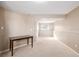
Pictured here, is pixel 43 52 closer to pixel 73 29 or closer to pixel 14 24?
pixel 73 29

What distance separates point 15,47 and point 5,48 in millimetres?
656

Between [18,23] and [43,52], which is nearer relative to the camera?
[43,52]

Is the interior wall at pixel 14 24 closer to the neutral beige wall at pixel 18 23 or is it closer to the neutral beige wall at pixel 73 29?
the neutral beige wall at pixel 18 23

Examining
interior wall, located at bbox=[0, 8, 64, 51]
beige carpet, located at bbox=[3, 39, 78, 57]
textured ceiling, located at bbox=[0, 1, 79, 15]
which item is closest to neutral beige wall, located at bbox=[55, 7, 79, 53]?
beige carpet, located at bbox=[3, 39, 78, 57]

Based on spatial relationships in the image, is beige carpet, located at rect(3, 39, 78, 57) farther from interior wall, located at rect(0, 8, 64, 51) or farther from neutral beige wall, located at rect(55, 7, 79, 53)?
interior wall, located at rect(0, 8, 64, 51)

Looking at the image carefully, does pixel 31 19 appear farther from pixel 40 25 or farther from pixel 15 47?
pixel 40 25

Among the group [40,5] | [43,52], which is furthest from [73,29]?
[40,5]

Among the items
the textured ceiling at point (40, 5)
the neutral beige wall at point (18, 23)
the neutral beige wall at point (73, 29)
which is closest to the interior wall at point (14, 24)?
the neutral beige wall at point (18, 23)

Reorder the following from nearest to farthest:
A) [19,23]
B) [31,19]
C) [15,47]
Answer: [15,47] < [19,23] < [31,19]

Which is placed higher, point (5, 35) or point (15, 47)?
point (5, 35)

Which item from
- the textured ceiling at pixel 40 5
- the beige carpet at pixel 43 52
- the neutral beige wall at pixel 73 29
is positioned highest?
the textured ceiling at pixel 40 5

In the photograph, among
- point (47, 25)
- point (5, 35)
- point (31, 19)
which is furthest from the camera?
point (47, 25)

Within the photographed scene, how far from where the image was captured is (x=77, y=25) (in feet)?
13.5

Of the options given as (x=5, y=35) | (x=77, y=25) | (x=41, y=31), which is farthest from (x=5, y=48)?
(x=41, y=31)
